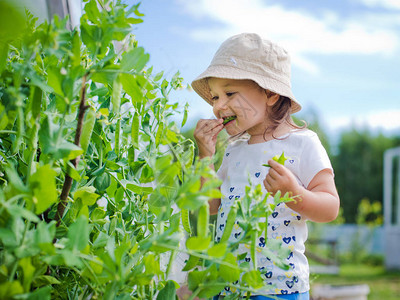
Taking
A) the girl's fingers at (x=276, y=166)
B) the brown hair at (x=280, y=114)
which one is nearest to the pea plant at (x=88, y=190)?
the girl's fingers at (x=276, y=166)

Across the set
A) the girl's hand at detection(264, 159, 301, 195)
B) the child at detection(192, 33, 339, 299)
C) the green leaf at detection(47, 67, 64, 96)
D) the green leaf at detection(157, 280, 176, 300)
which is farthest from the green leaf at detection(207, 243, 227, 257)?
the child at detection(192, 33, 339, 299)

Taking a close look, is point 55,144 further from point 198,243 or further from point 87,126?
point 198,243

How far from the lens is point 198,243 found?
17.4 inches

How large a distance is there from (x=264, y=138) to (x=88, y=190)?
0.57 m

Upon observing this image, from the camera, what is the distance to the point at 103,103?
64cm

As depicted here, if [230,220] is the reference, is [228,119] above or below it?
above

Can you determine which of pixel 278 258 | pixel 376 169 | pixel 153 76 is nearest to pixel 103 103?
pixel 153 76

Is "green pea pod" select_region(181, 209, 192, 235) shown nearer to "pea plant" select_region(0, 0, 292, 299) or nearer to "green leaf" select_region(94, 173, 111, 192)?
"pea plant" select_region(0, 0, 292, 299)

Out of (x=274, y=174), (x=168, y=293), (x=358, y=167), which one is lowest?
(x=358, y=167)

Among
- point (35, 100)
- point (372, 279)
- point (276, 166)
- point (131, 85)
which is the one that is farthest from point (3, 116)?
point (372, 279)

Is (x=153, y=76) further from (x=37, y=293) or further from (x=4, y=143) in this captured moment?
(x=37, y=293)

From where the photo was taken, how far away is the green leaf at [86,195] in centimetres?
53

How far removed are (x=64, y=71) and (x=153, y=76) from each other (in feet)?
0.94

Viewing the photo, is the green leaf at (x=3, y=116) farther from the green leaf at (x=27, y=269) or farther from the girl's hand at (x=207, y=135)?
the girl's hand at (x=207, y=135)
